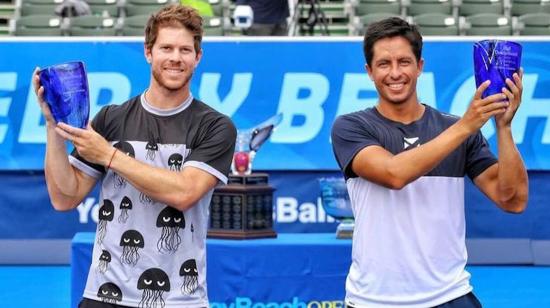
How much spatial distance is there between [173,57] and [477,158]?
1079mm

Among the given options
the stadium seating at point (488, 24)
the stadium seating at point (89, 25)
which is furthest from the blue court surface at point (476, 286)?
the stadium seating at point (488, 24)

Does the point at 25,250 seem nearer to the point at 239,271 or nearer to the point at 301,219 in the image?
the point at 301,219

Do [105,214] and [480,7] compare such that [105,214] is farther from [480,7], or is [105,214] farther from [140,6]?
[480,7]

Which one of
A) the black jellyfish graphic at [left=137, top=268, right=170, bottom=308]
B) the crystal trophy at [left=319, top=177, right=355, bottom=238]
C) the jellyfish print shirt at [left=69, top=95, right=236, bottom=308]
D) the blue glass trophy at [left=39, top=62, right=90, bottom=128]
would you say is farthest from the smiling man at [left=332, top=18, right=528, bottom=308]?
the crystal trophy at [left=319, top=177, right=355, bottom=238]

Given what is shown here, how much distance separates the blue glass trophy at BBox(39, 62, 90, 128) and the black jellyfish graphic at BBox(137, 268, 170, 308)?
0.55 meters

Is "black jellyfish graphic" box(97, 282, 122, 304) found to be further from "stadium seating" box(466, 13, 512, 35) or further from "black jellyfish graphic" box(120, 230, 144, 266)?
"stadium seating" box(466, 13, 512, 35)

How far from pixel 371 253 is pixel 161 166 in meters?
0.75

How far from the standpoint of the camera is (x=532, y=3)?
44.4 feet

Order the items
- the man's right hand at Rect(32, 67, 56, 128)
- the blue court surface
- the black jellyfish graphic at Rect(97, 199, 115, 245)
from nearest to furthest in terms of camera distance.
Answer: the man's right hand at Rect(32, 67, 56, 128) → the black jellyfish graphic at Rect(97, 199, 115, 245) → the blue court surface

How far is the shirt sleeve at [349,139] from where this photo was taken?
13.3 ft

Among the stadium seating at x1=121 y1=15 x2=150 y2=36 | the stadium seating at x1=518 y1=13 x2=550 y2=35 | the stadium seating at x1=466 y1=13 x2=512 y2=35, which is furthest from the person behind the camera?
the stadium seating at x1=518 y1=13 x2=550 y2=35

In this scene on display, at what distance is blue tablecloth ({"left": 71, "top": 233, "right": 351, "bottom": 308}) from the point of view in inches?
277

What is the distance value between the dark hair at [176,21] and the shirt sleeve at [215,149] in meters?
0.28

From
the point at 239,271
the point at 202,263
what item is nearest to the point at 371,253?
the point at 202,263
